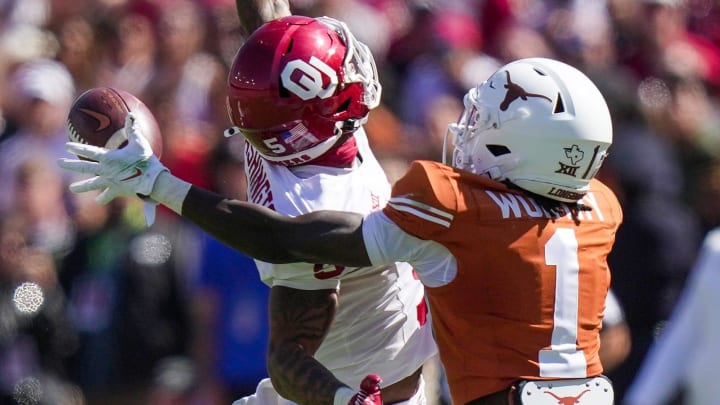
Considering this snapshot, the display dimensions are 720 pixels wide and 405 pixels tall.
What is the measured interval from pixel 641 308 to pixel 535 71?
3779 millimetres

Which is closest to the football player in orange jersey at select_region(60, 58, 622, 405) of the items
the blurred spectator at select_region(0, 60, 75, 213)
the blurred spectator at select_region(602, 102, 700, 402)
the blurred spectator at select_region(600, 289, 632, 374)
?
the blurred spectator at select_region(600, 289, 632, 374)

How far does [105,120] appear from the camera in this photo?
195 inches

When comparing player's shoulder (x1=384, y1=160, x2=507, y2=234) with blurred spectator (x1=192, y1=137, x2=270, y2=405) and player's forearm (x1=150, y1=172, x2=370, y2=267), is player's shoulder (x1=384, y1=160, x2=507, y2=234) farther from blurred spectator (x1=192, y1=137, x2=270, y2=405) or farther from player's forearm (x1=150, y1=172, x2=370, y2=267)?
blurred spectator (x1=192, y1=137, x2=270, y2=405)

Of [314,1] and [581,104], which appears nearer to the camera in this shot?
[581,104]

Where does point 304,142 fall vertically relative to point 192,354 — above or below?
above

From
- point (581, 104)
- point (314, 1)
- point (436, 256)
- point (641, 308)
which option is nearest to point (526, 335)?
point (436, 256)

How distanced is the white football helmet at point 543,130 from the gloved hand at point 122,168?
1.07 meters

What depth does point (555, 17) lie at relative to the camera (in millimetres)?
9320

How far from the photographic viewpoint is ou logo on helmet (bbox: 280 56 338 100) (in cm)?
490

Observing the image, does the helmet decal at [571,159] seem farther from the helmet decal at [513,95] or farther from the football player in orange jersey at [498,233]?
the helmet decal at [513,95]

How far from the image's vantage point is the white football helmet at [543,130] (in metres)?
4.65

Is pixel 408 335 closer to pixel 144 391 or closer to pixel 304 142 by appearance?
pixel 304 142

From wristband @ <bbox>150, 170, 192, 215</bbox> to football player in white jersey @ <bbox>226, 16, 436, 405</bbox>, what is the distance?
34 centimetres

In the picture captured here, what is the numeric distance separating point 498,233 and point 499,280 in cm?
15
